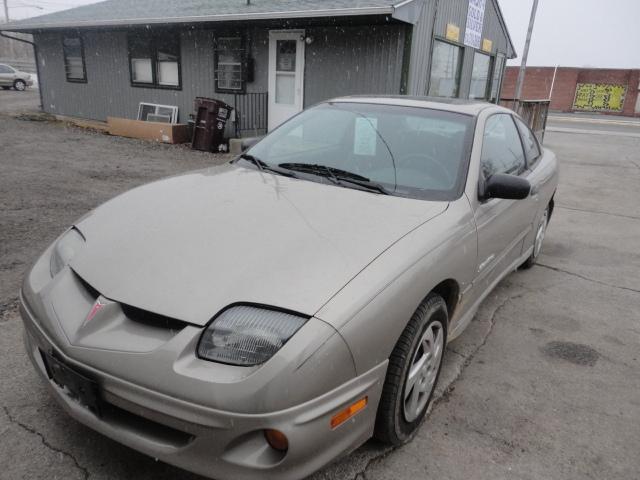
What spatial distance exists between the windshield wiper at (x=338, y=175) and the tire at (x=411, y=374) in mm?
720

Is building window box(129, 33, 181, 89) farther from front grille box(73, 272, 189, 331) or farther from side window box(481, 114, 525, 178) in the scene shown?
→ front grille box(73, 272, 189, 331)

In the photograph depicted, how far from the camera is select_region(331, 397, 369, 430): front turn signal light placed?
170 cm

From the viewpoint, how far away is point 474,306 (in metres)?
3.00

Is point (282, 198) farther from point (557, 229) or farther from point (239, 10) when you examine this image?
point (239, 10)

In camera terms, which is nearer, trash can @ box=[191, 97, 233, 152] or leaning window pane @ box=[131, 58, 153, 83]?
trash can @ box=[191, 97, 233, 152]

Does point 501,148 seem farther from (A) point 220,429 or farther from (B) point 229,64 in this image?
(B) point 229,64

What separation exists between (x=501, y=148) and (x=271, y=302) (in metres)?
2.42

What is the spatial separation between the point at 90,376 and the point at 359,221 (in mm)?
1265

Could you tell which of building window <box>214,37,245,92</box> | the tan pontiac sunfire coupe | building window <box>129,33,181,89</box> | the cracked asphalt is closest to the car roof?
the tan pontiac sunfire coupe

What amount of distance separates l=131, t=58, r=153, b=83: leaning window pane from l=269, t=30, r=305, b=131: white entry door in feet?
13.2

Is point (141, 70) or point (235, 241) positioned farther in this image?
point (141, 70)

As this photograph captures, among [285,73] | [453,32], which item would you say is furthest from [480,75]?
[285,73]

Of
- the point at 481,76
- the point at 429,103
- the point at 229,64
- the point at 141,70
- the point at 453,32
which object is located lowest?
the point at 429,103

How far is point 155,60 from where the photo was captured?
1259cm
